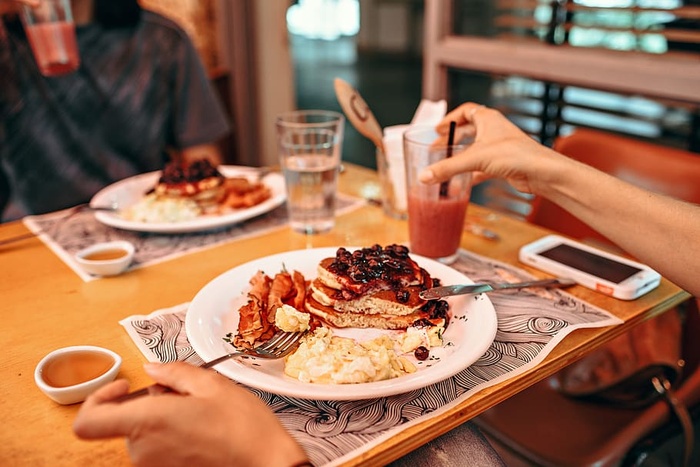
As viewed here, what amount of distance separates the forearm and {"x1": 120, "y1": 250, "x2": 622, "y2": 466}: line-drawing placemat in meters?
0.16

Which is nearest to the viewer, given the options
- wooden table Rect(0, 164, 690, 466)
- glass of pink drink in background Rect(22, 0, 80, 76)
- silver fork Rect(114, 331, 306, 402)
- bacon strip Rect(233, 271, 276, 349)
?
wooden table Rect(0, 164, 690, 466)

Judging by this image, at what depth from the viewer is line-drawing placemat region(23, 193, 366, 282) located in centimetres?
166

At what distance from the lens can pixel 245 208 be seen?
1.92 m

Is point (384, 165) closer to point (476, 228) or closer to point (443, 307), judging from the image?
point (476, 228)

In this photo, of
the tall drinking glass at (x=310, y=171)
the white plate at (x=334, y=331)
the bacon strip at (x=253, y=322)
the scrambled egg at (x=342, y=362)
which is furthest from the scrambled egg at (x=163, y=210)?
the scrambled egg at (x=342, y=362)

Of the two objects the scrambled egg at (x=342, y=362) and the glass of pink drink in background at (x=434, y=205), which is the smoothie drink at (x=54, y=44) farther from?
the scrambled egg at (x=342, y=362)

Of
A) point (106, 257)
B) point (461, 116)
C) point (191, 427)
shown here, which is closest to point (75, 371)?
point (191, 427)

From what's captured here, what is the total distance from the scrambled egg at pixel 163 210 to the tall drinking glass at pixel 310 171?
0.32m

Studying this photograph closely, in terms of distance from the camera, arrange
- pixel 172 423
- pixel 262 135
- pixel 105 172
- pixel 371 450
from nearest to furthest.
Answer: pixel 172 423
pixel 371 450
pixel 105 172
pixel 262 135

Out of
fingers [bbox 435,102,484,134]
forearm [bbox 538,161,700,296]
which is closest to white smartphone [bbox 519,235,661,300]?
forearm [bbox 538,161,700,296]

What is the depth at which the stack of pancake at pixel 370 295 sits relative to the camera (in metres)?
1.23

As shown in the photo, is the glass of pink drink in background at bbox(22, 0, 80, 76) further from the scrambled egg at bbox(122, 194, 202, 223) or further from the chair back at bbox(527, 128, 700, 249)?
the chair back at bbox(527, 128, 700, 249)

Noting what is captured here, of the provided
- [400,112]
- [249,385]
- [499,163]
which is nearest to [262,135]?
[400,112]

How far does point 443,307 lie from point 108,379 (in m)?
0.65
